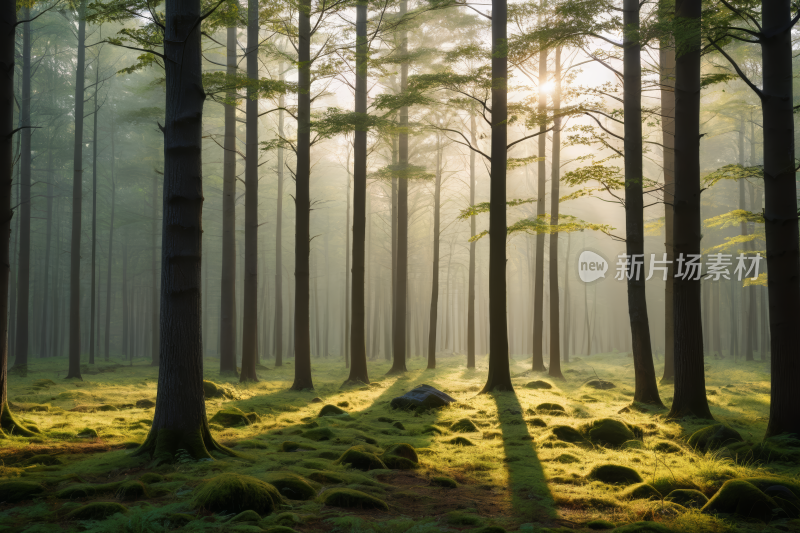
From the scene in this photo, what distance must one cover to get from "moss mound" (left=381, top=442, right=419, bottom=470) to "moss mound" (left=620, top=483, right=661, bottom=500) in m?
2.18

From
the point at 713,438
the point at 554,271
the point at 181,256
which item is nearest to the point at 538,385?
the point at 554,271

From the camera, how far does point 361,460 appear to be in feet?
17.7

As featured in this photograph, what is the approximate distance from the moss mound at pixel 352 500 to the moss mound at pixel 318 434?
2726 mm

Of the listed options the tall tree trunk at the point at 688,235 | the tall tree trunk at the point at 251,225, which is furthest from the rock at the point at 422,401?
the tall tree trunk at the point at 251,225

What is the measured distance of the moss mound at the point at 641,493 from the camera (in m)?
4.44

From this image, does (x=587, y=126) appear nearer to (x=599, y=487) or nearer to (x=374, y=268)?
(x=599, y=487)

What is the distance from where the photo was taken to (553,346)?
15805 mm

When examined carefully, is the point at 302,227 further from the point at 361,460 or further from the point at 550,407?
the point at 361,460

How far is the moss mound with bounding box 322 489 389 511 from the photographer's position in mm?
4012

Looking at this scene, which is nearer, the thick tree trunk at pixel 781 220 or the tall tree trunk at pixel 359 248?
the thick tree trunk at pixel 781 220

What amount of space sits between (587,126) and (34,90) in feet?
92.1

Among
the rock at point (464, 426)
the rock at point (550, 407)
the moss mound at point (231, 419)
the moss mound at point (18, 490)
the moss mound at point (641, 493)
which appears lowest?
the rock at point (550, 407)

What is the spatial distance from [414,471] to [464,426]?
2518mm

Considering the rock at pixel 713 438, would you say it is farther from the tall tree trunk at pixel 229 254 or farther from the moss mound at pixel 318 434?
the tall tree trunk at pixel 229 254
